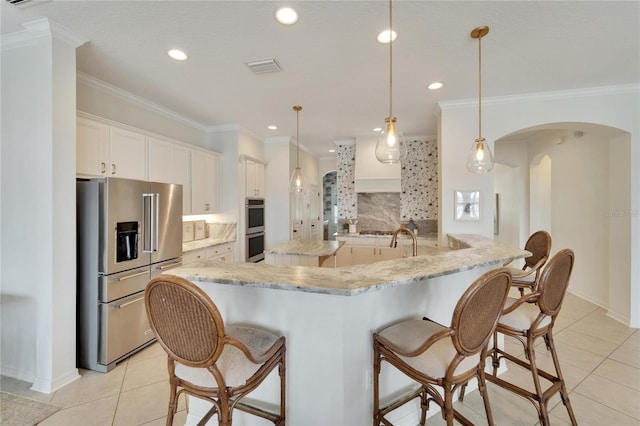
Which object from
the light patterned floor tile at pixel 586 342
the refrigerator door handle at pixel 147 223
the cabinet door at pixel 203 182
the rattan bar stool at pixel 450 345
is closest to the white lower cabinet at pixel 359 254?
the cabinet door at pixel 203 182

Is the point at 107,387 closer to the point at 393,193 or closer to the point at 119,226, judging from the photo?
the point at 119,226

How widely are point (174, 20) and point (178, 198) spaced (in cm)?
177

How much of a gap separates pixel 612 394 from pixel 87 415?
3.77m

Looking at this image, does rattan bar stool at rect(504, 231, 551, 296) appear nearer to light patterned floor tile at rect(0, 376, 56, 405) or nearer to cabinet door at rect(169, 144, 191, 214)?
light patterned floor tile at rect(0, 376, 56, 405)

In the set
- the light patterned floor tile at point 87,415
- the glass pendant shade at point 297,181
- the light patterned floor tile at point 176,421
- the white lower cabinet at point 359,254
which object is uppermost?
the glass pendant shade at point 297,181

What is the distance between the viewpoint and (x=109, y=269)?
244 cm

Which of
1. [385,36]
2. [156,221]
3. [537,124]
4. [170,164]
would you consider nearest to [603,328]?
[537,124]

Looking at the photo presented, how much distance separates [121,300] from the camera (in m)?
2.54

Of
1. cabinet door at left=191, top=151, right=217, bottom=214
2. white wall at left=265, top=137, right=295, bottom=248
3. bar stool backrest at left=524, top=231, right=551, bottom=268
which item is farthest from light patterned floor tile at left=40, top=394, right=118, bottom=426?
white wall at left=265, top=137, right=295, bottom=248

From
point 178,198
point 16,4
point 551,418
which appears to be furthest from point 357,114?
point 551,418

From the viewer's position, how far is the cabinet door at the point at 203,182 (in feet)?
13.6

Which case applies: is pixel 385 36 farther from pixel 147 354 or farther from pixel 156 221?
pixel 147 354

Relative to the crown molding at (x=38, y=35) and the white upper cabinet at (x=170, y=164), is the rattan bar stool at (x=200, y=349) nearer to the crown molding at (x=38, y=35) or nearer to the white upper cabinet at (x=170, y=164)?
the crown molding at (x=38, y=35)

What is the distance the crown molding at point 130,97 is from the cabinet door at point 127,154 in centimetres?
53
